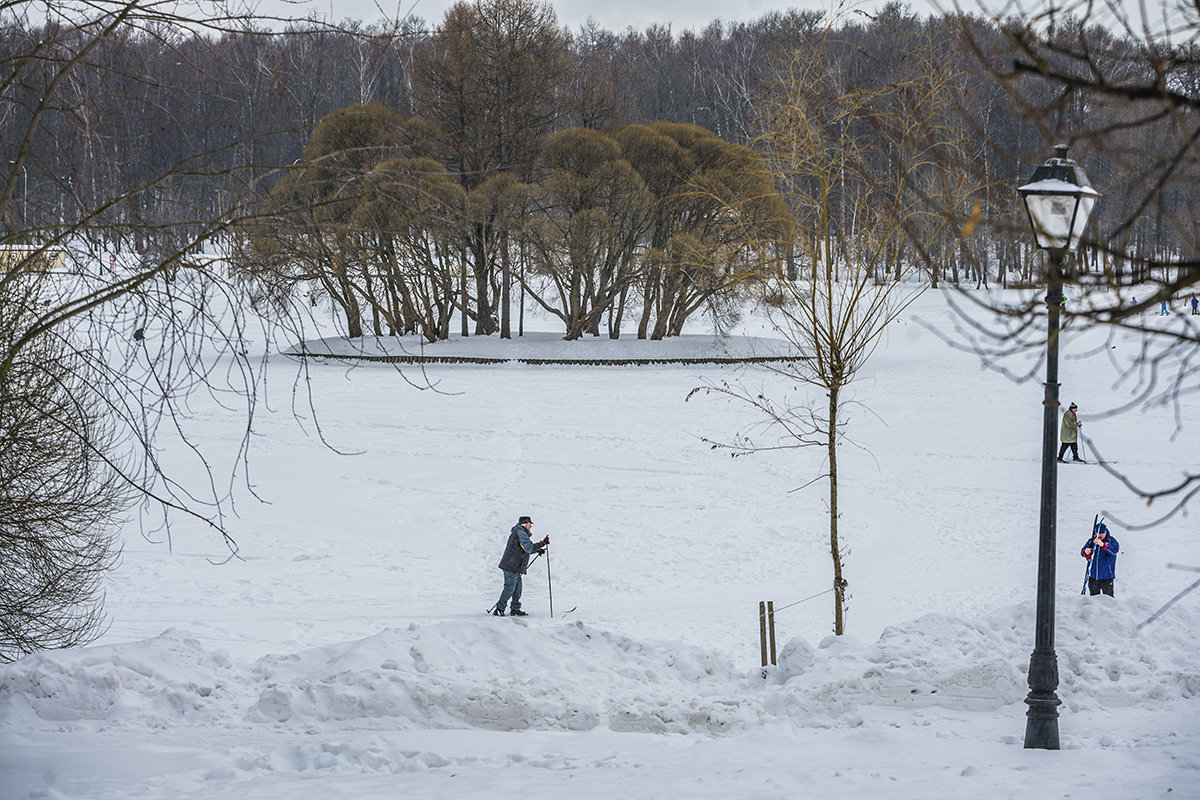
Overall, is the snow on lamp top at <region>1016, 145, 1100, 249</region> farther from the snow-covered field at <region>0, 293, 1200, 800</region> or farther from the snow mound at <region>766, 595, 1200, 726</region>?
the snow mound at <region>766, 595, 1200, 726</region>

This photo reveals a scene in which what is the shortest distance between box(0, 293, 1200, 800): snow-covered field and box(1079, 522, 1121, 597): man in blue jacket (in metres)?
0.89

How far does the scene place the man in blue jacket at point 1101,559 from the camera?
1209 cm

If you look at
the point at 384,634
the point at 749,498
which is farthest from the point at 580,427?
the point at 384,634

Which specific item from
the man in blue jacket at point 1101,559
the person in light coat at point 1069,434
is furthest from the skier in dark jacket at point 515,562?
the person in light coat at point 1069,434

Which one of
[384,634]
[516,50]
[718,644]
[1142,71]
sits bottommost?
[718,644]

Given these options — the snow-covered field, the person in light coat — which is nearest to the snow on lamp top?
the snow-covered field

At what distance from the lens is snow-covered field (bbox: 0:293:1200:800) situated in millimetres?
6742

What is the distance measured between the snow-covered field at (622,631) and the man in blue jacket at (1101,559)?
35.1 inches

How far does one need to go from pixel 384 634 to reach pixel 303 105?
5.63 meters

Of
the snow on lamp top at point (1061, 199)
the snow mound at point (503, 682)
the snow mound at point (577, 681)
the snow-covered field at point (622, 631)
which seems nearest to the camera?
the snow on lamp top at point (1061, 199)

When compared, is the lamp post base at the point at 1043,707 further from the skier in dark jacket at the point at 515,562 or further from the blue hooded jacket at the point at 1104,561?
the skier in dark jacket at the point at 515,562

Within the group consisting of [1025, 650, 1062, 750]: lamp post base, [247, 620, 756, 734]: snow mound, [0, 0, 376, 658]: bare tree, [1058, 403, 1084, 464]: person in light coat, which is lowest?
[247, 620, 756, 734]: snow mound

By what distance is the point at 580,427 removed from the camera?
82.5ft

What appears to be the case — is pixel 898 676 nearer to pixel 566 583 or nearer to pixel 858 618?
pixel 858 618
